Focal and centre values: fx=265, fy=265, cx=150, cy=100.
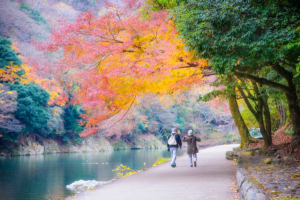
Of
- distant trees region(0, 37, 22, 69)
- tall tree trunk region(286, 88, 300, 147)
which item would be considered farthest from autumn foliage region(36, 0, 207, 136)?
distant trees region(0, 37, 22, 69)

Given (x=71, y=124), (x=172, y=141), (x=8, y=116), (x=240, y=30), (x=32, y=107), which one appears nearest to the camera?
(x=240, y=30)

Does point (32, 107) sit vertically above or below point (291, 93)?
above

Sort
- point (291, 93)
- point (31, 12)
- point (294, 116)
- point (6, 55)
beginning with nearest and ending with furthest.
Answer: point (291, 93), point (294, 116), point (6, 55), point (31, 12)

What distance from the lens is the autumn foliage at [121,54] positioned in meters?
8.28

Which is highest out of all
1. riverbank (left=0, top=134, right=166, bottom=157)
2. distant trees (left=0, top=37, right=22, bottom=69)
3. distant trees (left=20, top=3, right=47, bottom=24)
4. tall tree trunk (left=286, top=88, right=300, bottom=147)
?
distant trees (left=20, top=3, right=47, bottom=24)

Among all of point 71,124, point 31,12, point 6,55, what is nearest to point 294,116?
point 6,55

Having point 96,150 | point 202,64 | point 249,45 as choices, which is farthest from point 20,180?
point 96,150

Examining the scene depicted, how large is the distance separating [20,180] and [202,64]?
10662 millimetres

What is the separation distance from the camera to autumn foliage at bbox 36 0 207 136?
8281 mm

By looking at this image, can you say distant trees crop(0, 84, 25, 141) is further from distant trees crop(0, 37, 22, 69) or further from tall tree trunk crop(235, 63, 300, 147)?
tall tree trunk crop(235, 63, 300, 147)

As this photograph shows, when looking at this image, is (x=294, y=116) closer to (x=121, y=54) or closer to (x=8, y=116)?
(x=121, y=54)

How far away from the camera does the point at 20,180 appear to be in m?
13.1

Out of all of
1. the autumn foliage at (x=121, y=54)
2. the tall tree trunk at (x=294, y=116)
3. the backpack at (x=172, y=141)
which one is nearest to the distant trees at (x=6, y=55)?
the autumn foliage at (x=121, y=54)

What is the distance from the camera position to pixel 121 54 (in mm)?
9156
